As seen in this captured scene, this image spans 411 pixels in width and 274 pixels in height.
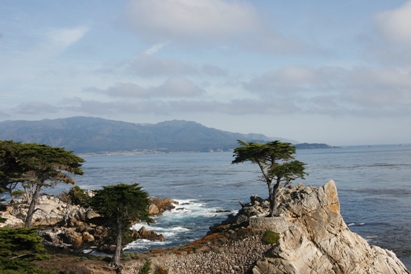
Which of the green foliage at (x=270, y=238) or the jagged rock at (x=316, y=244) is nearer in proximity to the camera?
the jagged rock at (x=316, y=244)

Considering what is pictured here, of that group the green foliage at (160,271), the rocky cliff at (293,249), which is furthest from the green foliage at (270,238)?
the green foliage at (160,271)

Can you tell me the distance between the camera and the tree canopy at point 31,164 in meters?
Result: 29.0

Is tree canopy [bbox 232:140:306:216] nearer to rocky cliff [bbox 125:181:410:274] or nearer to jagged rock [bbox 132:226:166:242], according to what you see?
rocky cliff [bbox 125:181:410:274]

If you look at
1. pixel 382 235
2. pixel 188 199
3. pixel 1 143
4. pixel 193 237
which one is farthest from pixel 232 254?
pixel 188 199

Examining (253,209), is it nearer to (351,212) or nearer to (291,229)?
(291,229)

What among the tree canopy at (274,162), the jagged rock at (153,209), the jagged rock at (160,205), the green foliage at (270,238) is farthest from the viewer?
the jagged rock at (160,205)

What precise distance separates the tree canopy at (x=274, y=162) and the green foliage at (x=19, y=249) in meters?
20.0

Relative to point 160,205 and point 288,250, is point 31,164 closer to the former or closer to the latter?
point 288,250

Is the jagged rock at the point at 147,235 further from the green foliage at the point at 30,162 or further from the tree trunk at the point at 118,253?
→ the tree trunk at the point at 118,253

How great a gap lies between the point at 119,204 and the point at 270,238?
11.1 metres

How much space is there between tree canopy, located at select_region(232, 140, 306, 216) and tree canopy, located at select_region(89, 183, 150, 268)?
12.2 metres

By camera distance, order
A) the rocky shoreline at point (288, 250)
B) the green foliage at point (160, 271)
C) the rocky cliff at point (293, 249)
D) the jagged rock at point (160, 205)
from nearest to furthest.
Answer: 1. the green foliage at point (160, 271)
2. the rocky shoreline at point (288, 250)
3. the rocky cliff at point (293, 249)
4. the jagged rock at point (160, 205)

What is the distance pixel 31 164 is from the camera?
1131 inches

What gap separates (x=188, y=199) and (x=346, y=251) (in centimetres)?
4531
